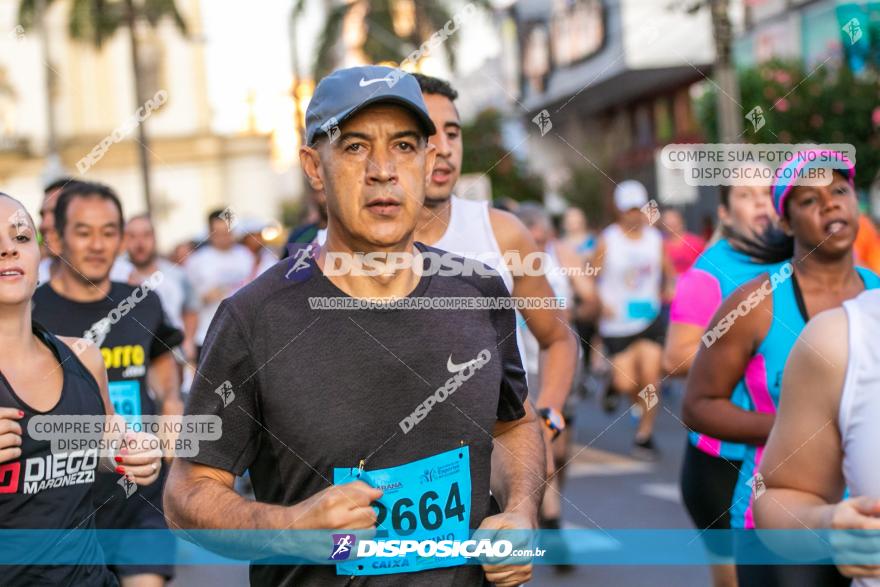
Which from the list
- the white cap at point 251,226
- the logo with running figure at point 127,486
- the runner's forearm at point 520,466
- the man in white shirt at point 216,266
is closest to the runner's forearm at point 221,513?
the runner's forearm at point 520,466

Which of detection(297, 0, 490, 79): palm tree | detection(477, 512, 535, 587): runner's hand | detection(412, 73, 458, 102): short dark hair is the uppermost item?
detection(297, 0, 490, 79): palm tree

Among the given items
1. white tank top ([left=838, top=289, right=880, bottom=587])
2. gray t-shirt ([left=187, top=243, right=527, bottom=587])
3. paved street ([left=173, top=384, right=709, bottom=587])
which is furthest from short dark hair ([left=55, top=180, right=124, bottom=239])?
white tank top ([left=838, top=289, right=880, bottom=587])

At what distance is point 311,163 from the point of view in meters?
3.03

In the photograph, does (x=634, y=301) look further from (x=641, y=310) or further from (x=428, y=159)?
(x=428, y=159)

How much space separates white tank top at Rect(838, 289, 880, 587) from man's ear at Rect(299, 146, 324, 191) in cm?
117

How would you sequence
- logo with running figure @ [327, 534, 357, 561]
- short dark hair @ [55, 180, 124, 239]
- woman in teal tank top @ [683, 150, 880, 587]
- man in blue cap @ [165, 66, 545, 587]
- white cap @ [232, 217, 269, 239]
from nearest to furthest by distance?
logo with running figure @ [327, 534, 357, 561] < man in blue cap @ [165, 66, 545, 587] < woman in teal tank top @ [683, 150, 880, 587] < short dark hair @ [55, 180, 124, 239] < white cap @ [232, 217, 269, 239]

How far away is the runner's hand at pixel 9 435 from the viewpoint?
3443 millimetres

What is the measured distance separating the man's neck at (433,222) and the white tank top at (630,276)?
7213 millimetres

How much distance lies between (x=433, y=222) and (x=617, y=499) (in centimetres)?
478

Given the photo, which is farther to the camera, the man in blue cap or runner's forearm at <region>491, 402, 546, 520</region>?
runner's forearm at <region>491, 402, 546, 520</region>

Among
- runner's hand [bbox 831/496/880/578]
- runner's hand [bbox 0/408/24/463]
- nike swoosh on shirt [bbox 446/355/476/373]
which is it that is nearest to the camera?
runner's hand [bbox 831/496/880/578]

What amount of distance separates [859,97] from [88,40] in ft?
80.6

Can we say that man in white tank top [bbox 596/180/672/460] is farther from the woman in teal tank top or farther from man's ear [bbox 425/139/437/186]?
man's ear [bbox 425/139/437/186]

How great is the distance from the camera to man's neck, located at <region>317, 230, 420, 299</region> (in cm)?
290
